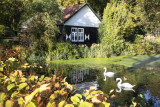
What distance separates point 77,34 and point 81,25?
1.13 meters

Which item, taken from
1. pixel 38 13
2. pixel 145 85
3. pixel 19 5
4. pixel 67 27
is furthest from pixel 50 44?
pixel 19 5

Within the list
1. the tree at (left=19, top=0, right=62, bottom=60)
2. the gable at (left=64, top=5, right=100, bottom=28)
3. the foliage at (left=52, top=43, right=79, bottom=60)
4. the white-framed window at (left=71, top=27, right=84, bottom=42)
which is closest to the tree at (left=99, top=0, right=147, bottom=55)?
the gable at (left=64, top=5, right=100, bottom=28)

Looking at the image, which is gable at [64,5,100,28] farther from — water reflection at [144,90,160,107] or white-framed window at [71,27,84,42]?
water reflection at [144,90,160,107]

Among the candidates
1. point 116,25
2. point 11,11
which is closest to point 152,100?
point 116,25

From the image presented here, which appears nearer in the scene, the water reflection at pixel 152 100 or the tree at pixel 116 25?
the water reflection at pixel 152 100

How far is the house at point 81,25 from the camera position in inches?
688

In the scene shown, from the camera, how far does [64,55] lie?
1255cm

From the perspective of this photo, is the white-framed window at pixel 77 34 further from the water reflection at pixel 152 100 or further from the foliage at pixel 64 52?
the water reflection at pixel 152 100

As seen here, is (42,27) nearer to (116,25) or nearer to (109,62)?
(109,62)

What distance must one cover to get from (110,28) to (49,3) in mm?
6164

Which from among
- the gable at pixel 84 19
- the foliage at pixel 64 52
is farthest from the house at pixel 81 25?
the foliage at pixel 64 52

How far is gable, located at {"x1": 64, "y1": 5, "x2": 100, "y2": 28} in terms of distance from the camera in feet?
58.3

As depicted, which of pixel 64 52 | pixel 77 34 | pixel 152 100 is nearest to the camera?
pixel 152 100

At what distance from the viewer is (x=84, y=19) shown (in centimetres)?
1878
